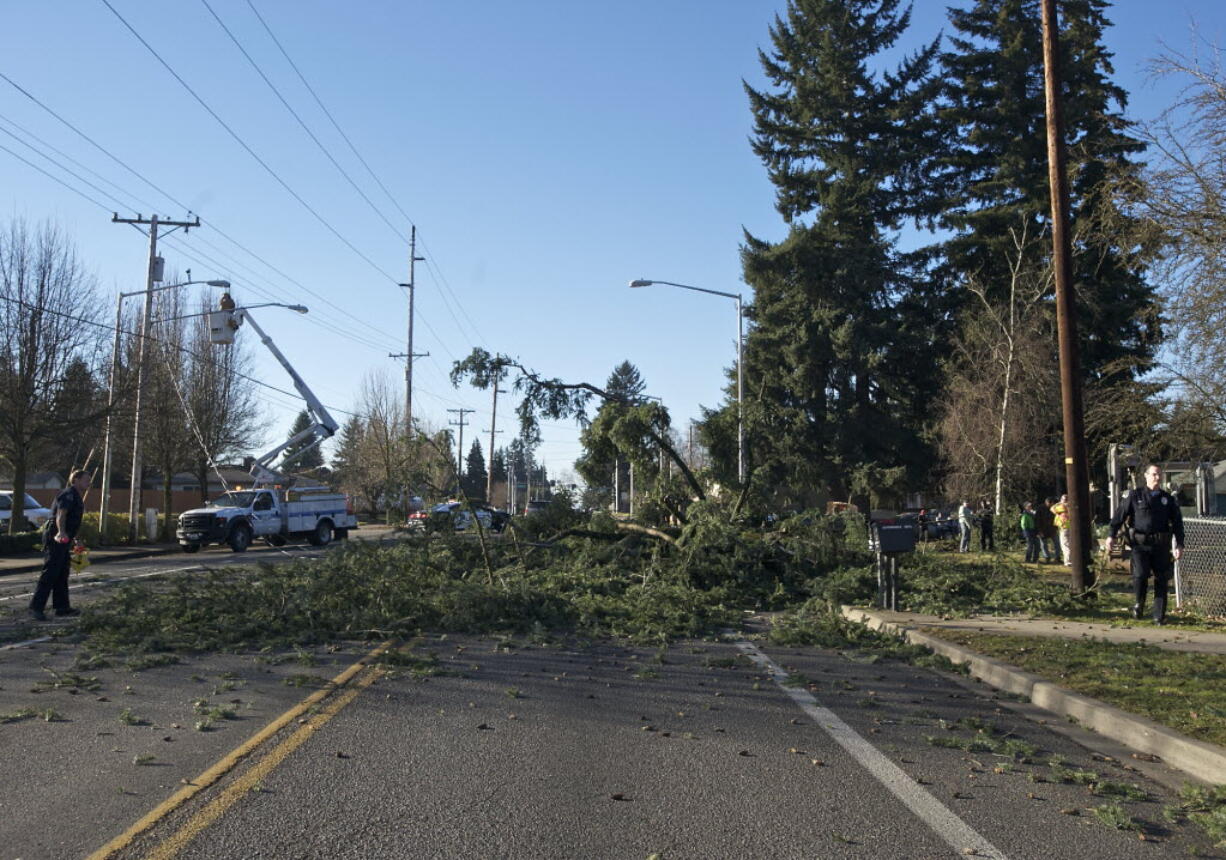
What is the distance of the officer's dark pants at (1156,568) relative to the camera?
38.8 feet

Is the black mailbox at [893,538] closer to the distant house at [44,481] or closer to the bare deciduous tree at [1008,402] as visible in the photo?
the bare deciduous tree at [1008,402]

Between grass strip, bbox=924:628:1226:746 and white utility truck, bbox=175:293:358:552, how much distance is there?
2559 cm

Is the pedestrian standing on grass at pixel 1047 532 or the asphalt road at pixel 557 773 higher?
the pedestrian standing on grass at pixel 1047 532

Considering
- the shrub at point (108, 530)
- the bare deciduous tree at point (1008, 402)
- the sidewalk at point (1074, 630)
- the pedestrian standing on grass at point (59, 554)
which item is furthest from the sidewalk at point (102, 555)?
the bare deciduous tree at point (1008, 402)

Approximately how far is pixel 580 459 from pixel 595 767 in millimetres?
14902

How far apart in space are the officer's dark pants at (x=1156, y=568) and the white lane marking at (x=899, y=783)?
5989mm

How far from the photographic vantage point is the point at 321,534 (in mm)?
35531

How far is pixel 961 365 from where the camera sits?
1535 inches

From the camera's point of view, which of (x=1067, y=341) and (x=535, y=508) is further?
(x=535, y=508)

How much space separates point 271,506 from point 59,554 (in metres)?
21.1

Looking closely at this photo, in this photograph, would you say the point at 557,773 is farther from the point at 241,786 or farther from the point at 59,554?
the point at 59,554

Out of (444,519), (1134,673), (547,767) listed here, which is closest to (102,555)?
(444,519)

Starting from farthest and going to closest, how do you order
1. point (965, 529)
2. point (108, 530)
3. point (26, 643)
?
point (108, 530) → point (965, 529) → point (26, 643)

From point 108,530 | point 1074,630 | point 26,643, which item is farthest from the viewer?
point 108,530
